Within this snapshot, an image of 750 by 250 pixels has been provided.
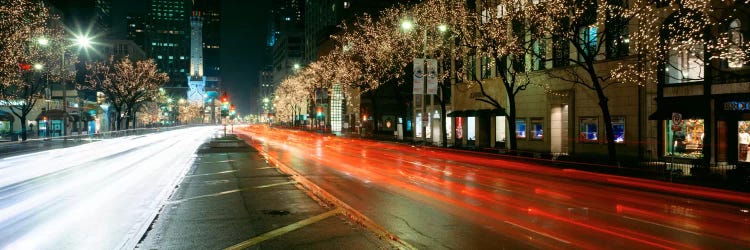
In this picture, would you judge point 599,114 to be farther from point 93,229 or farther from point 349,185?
point 93,229

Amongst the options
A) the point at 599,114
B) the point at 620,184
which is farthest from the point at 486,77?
the point at 620,184

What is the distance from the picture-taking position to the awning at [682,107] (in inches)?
1065

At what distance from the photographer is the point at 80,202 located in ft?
51.7

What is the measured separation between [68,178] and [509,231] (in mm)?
19102

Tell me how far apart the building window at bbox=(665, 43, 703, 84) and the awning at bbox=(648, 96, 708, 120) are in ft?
3.22

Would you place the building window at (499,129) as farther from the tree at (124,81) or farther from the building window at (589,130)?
the tree at (124,81)

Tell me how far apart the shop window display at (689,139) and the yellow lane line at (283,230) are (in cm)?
2122

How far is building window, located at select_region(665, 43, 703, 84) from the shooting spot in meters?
27.3

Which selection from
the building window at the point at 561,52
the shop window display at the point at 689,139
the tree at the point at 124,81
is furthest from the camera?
the tree at the point at 124,81

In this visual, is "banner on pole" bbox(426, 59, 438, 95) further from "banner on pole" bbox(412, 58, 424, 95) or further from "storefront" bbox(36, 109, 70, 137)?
"storefront" bbox(36, 109, 70, 137)

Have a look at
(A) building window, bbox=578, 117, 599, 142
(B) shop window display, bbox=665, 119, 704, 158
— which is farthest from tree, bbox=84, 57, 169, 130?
(B) shop window display, bbox=665, 119, 704, 158

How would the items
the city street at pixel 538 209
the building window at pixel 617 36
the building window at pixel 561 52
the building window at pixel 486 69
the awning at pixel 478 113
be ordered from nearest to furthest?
the city street at pixel 538 209, the building window at pixel 617 36, the building window at pixel 561 52, the awning at pixel 478 113, the building window at pixel 486 69

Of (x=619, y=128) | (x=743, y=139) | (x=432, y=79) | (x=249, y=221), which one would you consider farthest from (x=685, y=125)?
(x=249, y=221)

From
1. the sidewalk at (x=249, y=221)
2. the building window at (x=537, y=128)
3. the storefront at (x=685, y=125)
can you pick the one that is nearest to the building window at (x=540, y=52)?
the building window at (x=537, y=128)
